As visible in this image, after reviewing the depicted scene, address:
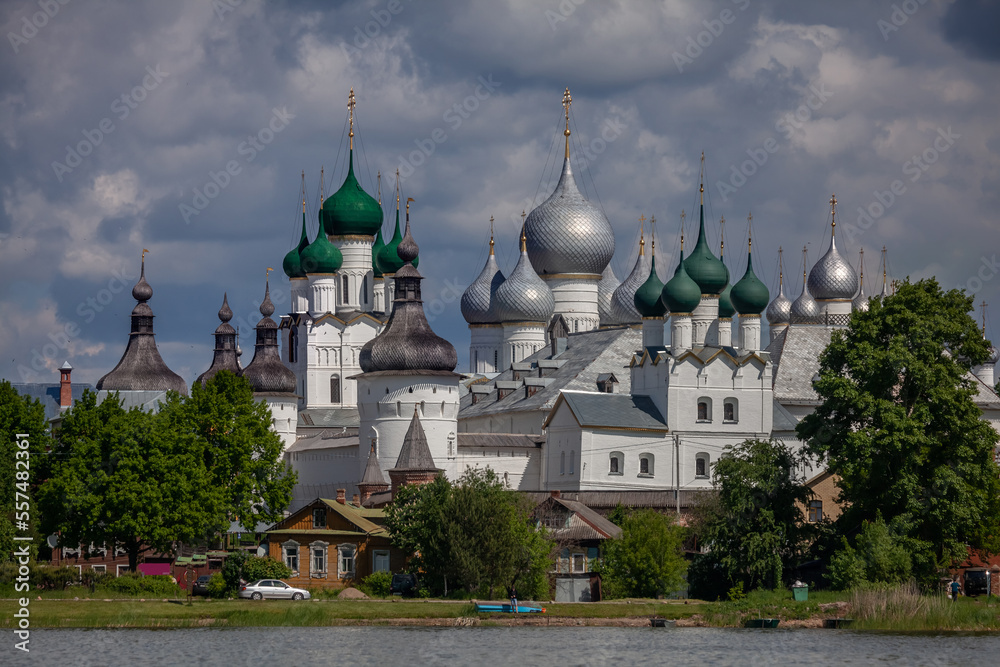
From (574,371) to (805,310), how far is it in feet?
72.3

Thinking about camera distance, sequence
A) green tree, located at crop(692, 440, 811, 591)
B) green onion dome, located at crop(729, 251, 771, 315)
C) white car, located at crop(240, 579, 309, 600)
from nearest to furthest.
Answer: green tree, located at crop(692, 440, 811, 591), white car, located at crop(240, 579, 309, 600), green onion dome, located at crop(729, 251, 771, 315)

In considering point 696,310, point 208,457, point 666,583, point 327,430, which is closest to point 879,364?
point 666,583

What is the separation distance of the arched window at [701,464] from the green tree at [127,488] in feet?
72.3

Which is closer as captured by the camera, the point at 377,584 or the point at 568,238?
Answer: the point at 377,584

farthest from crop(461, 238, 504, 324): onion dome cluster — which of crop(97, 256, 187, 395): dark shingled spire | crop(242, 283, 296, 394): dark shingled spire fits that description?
crop(97, 256, 187, 395): dark shingled spire

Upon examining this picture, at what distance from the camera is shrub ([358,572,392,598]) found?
53438 millimetres

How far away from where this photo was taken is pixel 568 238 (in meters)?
90.9

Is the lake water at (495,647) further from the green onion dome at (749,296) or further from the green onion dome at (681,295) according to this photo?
the green onion dome at (749,296)

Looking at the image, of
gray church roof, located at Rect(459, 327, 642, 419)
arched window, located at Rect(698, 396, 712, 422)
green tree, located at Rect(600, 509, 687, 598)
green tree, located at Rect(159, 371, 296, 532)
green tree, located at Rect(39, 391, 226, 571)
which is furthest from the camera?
gray church roof, located at Rect(459, 327, 642, 419)

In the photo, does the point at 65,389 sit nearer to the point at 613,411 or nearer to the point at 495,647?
→ the point at 613,411

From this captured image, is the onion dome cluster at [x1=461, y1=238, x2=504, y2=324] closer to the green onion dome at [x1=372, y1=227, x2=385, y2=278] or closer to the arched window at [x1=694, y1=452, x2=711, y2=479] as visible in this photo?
the green onion dome at [x1=372, y1=227, x2=385, y2=278]

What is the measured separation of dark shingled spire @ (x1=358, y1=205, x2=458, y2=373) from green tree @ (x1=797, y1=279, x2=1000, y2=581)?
73.6 ft

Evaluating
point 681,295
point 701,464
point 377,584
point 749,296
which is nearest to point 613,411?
point 701,464

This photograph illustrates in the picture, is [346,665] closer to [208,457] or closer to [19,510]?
[19,510]
